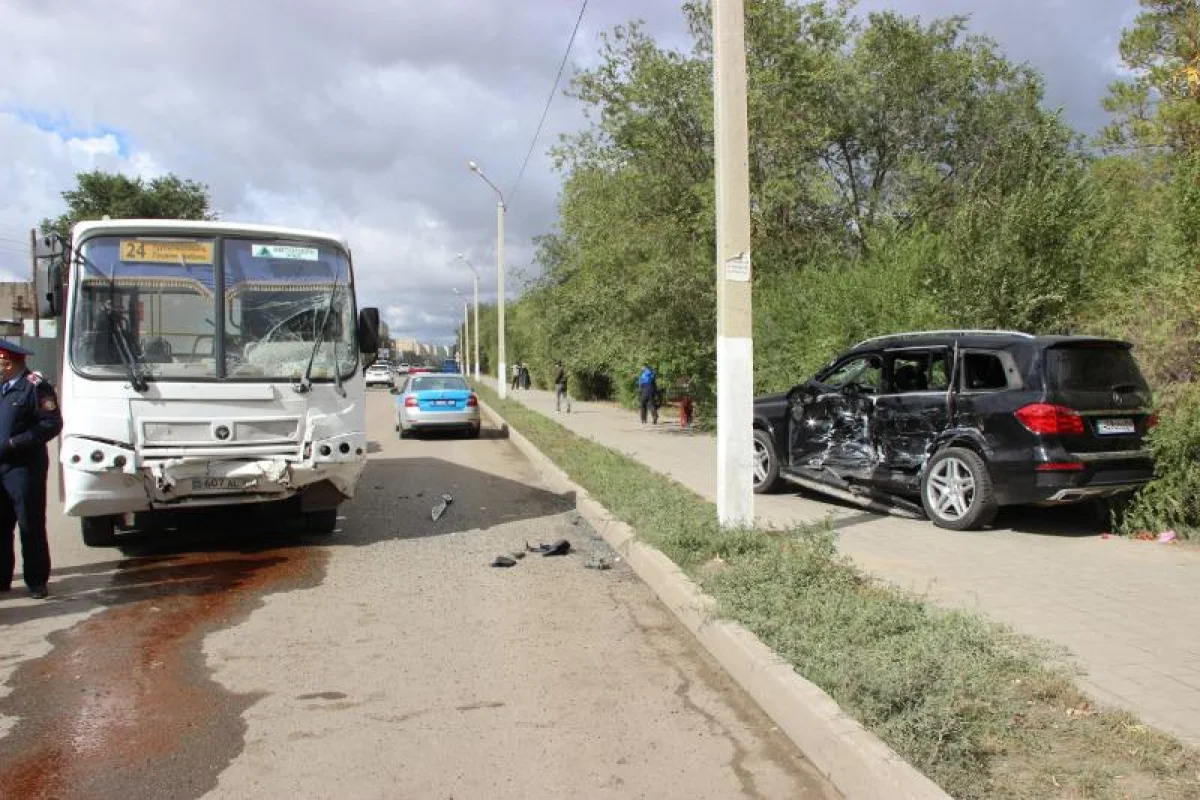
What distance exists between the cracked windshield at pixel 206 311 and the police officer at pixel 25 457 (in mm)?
594

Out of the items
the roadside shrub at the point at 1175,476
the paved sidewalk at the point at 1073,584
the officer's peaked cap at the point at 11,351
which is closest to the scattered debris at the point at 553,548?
the paved sidewalk at the point at 1073,584

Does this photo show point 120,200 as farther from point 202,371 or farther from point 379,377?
point 202,371

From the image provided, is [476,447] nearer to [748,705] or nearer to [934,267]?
[934,267]

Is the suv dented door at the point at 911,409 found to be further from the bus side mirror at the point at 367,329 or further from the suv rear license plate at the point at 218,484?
the suv rear license plate at the point at 218,484

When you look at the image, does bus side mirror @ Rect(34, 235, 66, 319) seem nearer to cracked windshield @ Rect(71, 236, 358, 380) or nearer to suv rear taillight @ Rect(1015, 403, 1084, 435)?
cracked windshield @ Rect(71, 236, 358, 380)

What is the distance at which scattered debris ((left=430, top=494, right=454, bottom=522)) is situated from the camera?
1027 cm

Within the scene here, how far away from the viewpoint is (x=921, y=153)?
928 inches

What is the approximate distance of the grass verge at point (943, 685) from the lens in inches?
132

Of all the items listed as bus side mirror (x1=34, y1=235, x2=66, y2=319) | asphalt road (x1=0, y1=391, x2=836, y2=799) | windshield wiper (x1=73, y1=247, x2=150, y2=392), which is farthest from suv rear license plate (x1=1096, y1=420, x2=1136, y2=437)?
bus side mirror (x1=34, y1=235, x2=66, y2=319)

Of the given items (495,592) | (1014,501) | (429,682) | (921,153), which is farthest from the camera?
(921,153)

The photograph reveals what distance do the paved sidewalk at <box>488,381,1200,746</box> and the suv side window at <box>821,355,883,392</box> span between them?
134 cm

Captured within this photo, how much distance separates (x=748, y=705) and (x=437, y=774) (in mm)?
1635

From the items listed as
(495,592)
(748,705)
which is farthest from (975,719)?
(495,592)

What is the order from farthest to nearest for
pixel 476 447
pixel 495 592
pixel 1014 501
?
pixel 476 447 < pixel 1014 501 < pixel 495 592
